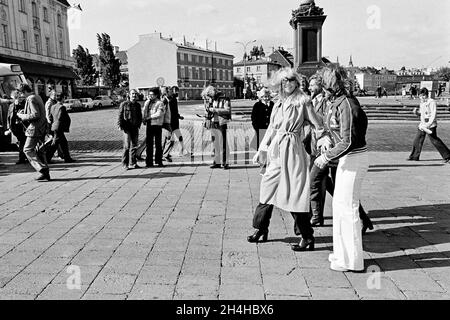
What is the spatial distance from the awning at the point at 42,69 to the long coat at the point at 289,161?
142 ft

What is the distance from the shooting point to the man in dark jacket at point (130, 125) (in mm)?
9836

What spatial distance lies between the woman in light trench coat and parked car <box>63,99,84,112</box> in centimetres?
4172

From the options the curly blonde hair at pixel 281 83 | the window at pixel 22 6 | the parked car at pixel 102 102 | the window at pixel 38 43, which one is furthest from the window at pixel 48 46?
the curly blonde hair at pixel 281 83

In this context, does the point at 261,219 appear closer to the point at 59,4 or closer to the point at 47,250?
the point at 47,250

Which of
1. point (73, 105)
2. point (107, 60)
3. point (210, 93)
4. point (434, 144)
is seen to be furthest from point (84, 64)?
point (434, 144)

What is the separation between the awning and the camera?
43.8 metres

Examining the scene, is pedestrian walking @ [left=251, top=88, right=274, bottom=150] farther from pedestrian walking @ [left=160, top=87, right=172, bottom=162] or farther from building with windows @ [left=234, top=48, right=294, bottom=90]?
building with windows @ [left=234, top=48, right=294, bottom=90]

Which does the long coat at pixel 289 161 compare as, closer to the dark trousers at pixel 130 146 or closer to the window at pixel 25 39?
the dark trousers at pixel 130 146

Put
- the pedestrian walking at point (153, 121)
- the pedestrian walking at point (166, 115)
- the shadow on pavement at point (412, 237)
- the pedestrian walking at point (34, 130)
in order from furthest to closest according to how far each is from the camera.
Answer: the pedestrian walking at point (166, 115) → the pedestrian walking at point (153, 121) → the pedestrian walking at point (34, 130) → the shadow on pavement at point (412, 237)

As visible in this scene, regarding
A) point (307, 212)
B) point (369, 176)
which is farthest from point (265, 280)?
point (369, 176)

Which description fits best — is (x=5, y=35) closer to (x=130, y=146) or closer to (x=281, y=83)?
(x=130, y=146)

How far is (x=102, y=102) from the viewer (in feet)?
177
